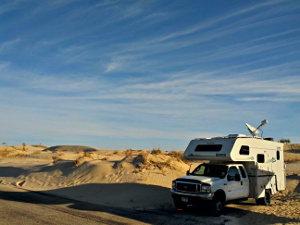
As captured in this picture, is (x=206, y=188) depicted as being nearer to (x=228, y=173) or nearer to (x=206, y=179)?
(x=206, y=179)

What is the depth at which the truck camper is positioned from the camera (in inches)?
543

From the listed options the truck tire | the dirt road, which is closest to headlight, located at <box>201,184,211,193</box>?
the dirt road

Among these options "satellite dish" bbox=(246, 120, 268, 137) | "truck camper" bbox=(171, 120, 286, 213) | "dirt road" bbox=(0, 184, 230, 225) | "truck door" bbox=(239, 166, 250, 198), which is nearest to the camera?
"dirt road" bbox=(0, 184, 230, 225)

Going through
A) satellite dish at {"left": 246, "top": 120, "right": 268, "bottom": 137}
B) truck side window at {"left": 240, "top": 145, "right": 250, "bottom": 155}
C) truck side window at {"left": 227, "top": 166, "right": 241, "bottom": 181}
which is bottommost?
truck side window at {"left": 227, "top": 166, "right": 241, "bottom": 181}

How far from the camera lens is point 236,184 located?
14.8 m

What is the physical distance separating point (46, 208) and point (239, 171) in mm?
9247

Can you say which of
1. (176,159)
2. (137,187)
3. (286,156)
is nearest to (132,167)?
(137,187)

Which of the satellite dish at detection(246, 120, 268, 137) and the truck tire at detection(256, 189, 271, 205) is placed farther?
the satellite dish at detection(246, 120, 268, 137)

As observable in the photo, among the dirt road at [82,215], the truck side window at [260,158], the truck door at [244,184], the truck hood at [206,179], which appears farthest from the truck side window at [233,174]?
the dirt road at [82,215]

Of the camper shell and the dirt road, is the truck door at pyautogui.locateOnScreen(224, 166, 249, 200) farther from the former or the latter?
the dirt road

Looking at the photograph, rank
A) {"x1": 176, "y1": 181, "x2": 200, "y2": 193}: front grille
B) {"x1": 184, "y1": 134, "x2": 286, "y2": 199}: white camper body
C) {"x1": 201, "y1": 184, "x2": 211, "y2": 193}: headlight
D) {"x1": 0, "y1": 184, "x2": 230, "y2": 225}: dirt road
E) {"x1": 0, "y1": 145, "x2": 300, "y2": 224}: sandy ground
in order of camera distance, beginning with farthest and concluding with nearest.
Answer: {"x1": 0, "y1": 145, "x2": 300, "y2": 224}: sandy ground < {"x1": 184, "y1": 134, "x2": 286, "y2": 199}: white camper body < {"x1": 176, "y1": 181, "x2": 200, "y2": 193}: front grille < {"x1": 201, "y1": 184, "x2": 211, "y2": 193}: headlight < {"x1": 0, "y1": 184, "x2": 230, "y2": 225}: dirt road

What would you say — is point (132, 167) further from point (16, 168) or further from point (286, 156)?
point (286, 156)

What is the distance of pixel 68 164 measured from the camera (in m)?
27.3

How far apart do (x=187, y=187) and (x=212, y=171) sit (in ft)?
5.91
